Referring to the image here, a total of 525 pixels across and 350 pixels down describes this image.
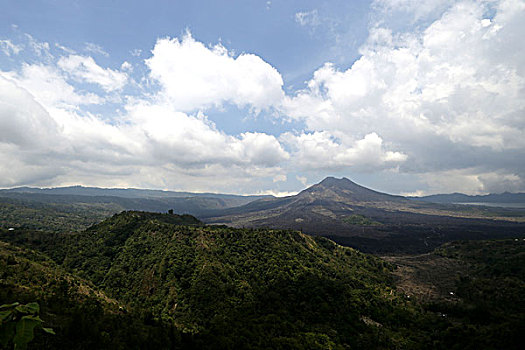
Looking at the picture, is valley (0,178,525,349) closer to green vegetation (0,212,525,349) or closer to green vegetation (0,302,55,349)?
green vegetation (0,212,525,349)

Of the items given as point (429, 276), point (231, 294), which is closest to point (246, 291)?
point (231, 294)

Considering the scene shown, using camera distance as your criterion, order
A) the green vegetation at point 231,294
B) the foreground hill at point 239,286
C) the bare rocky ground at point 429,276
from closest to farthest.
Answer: the green vegetation at point 231,294
the foreground hill at point 239,286
the bare rocky ground at point 429,276

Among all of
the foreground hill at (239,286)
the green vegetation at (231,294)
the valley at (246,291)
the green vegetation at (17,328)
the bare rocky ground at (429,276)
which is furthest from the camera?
the bare rocky ground at (429,276)

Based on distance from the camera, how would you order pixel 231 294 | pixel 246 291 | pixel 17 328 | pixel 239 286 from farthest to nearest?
pixel 239 286 → pixel 246 291 → pixel 231 294 → pixel 17 328

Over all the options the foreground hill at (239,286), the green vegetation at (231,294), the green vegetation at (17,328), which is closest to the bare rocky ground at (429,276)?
the green vegetation at (231,294)

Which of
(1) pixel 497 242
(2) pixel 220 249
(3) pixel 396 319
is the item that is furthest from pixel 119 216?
(1) pixel 497 242

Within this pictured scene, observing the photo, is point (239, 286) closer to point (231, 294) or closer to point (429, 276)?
point (231, 294)

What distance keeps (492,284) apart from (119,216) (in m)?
130

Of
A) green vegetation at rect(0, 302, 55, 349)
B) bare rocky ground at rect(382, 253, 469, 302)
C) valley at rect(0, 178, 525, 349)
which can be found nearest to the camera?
green vegetation at rect(0, 302, 55, 349)

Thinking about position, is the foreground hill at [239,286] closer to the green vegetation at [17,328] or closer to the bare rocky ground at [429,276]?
the bare rocky ground at [429,276]

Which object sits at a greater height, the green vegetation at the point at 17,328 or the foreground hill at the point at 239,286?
the green vegetation at the point at 17,328

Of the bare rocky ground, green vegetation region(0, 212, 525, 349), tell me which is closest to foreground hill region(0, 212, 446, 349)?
green vegetation region(0, 212, 525, 349)

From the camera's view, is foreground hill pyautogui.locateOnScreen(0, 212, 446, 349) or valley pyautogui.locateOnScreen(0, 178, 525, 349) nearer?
valley pyautogui.locateOnScreen(0, 178, 525, 349)

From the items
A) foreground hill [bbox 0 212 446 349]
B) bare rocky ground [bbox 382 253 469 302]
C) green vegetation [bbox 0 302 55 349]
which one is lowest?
bare rocky ground [bbox 382 253 469 302]
